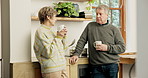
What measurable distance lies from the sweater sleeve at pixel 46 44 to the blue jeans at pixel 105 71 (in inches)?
27.0

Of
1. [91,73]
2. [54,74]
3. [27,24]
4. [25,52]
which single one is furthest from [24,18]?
[91,73]

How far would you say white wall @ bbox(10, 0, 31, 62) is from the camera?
259 centimetres

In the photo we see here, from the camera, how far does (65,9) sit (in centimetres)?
353

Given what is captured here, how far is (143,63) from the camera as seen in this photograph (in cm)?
58

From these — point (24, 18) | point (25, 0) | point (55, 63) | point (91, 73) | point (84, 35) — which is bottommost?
point (91, 73)

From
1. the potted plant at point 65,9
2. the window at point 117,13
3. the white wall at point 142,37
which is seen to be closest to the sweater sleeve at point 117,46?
the potted plant at point 65,9

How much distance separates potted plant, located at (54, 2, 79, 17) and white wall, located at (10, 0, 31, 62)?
92 centimetres

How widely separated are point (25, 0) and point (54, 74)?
0.90 m

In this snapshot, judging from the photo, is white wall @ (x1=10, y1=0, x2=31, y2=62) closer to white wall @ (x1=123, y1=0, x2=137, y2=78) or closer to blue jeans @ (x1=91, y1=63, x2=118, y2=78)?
blue jeans @ (x1=91, y1=63, x2=118, y2=78)

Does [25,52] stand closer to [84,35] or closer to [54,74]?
[54,74]

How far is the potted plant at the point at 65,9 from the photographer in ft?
11.6

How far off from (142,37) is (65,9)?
300 centimetres

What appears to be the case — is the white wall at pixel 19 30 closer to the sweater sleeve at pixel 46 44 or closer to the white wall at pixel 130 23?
the sweater sleeve at pixel 46 44

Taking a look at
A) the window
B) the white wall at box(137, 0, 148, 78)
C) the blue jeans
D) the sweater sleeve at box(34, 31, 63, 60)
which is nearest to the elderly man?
the blue jeans
